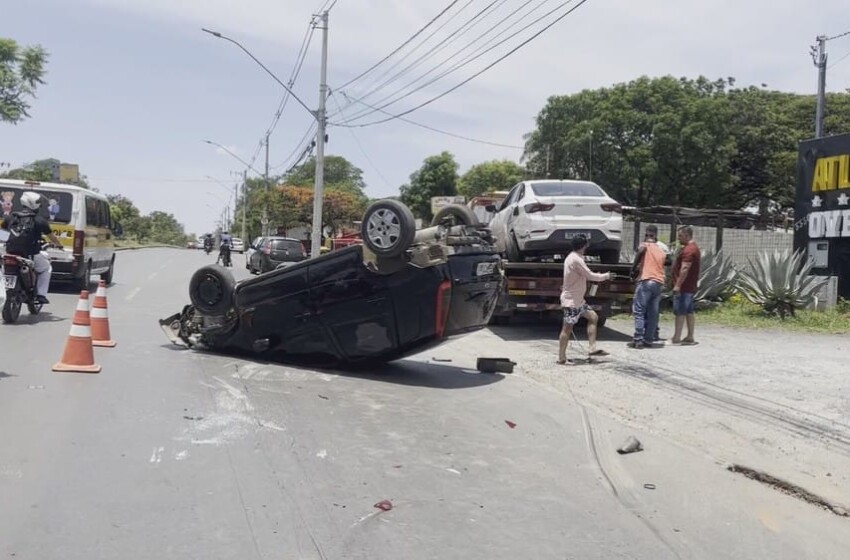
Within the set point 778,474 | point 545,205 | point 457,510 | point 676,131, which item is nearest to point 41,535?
point 457,510

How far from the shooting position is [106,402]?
6.75 m

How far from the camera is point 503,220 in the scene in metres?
13.9

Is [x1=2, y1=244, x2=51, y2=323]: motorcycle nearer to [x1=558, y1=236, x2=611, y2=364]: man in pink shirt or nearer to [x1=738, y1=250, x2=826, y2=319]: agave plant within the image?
[x1=558, y1=236, x2=611, y2=364]: man in pink shirt

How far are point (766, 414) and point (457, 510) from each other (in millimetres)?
3827

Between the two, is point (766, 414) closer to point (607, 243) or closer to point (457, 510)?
point (457, 510)

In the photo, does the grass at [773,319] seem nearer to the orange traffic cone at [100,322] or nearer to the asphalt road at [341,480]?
the asphalt road at [341,480]

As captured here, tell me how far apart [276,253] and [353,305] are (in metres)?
19.6

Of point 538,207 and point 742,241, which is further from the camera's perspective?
point 742,241

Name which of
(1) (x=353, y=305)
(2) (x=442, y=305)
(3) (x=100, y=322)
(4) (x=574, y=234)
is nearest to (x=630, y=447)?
(2) (x=442, y=305)

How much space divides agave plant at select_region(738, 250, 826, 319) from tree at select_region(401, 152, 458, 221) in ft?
165

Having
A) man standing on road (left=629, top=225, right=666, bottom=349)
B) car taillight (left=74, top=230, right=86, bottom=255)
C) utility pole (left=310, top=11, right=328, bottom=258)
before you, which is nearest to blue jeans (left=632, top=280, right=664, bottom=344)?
man standing on road (left=629, top=225, right=666, bottom=349)

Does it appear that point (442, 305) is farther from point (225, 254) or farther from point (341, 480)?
point (225, 254)

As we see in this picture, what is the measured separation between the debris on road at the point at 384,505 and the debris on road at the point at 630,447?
2.23m

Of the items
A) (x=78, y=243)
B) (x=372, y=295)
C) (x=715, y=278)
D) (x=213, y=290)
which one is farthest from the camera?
(x=78, y=243)
